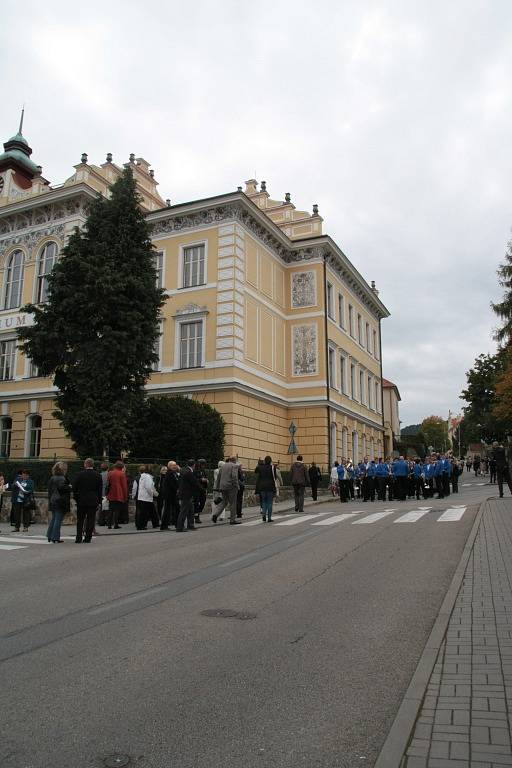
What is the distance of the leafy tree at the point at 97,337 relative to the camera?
888 inches

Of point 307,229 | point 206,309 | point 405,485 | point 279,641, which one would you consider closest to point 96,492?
point 279,641

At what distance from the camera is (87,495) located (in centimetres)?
1424

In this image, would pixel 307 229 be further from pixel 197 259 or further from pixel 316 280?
pixel 197 259

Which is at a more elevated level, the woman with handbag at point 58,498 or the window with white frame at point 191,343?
the window with white frame at point 191,343

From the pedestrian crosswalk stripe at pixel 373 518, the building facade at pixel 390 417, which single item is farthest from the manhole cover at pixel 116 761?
the building facade at pixel 390 417

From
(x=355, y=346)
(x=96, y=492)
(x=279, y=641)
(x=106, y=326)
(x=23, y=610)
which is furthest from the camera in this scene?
(x=355, y=346)

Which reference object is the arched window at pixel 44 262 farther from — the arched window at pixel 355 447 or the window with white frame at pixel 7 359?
the arched window at pixel 355 447

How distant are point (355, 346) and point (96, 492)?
32.2 m

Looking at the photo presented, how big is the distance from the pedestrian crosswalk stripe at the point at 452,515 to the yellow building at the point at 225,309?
Result: 13.6m

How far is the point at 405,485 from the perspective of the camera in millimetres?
26031

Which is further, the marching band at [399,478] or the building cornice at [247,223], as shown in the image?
the building cornice at [247,223]

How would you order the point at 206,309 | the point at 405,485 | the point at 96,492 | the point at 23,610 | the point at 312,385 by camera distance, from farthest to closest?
the point at 312,385, the point at 206,309, the point at 405,485, the point at 96,492, the point at 23,610

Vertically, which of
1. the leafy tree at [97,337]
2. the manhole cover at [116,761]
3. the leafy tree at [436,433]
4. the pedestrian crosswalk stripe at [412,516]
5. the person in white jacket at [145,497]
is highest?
the leafy tree at [436,433]

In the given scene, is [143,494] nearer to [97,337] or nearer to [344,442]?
[97,337]
